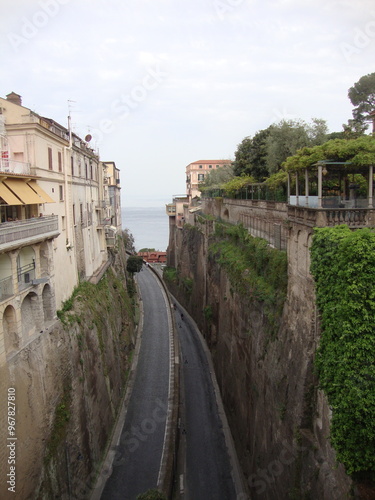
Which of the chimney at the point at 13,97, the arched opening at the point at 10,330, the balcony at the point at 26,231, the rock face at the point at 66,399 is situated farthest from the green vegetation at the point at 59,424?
the chimney at the point at 13,97

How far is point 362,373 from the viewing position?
9.30 metres

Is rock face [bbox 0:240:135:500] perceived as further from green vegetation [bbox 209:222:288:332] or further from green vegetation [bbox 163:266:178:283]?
green vegetation [bbox 163:266:178:283]

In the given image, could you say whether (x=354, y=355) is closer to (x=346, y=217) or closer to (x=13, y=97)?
(x=346, y=217)

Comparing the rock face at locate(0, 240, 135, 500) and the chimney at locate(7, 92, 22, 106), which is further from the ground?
the chimney at locate(7, 92, 22, 106)

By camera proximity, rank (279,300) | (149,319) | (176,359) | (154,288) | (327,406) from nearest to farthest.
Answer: (327,406) < (279,300) < (176,359) < (149,319) < (154,288)

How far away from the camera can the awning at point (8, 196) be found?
13527mm

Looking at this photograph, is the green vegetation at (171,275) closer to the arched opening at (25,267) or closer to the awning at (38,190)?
the awning at (38,190)

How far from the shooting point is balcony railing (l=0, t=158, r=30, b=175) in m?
15.1

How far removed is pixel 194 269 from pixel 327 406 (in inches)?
1292

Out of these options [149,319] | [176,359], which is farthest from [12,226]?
[149,319]

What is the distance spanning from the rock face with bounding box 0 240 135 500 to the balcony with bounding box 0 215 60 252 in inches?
135

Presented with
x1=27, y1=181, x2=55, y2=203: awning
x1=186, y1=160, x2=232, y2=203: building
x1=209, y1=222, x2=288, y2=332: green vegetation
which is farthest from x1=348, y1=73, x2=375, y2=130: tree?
x1=186, y1=160, x2=232, y2=203: building

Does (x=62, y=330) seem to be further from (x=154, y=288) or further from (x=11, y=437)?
(x=154, y=288)

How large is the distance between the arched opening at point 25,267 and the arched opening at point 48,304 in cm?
148
